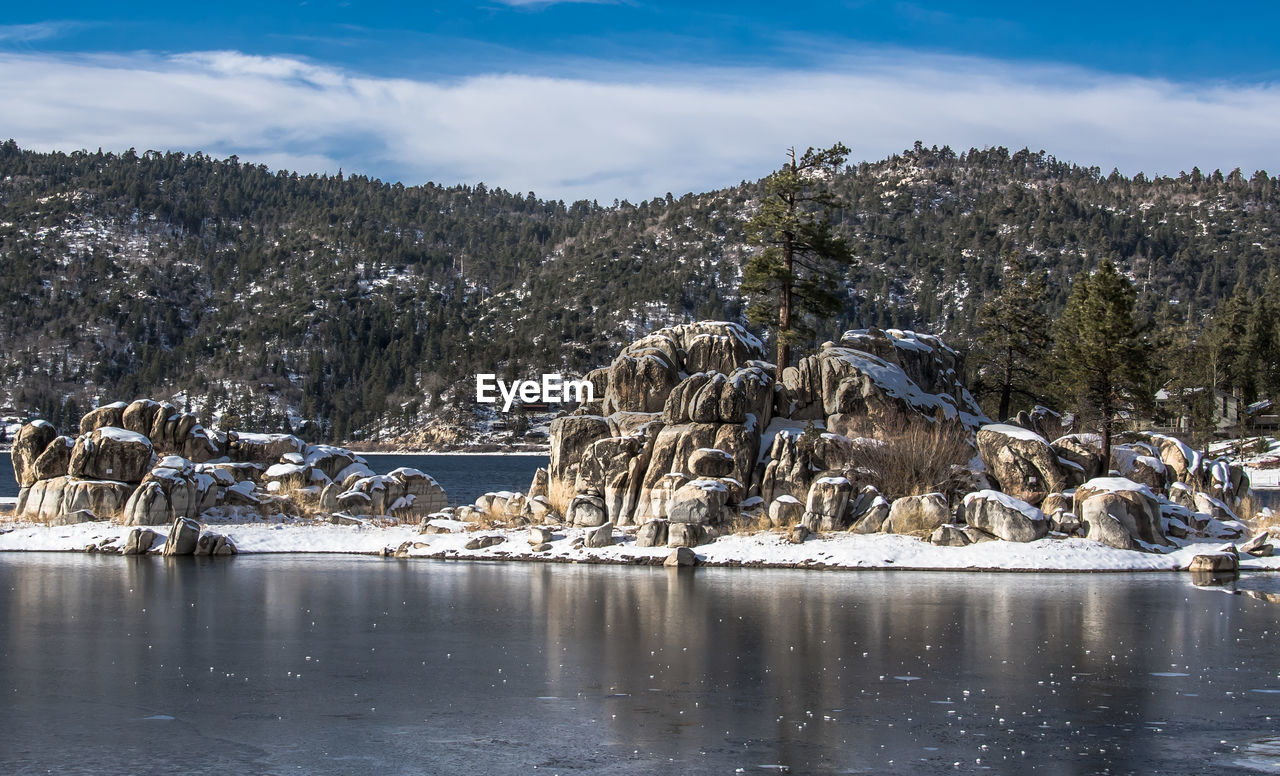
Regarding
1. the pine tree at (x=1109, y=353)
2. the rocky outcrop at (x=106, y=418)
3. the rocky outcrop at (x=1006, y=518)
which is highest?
the pine tree at (x=1109, y=353)

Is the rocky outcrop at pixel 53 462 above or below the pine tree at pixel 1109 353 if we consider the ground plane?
below

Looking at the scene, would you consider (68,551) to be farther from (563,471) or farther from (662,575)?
(662,575)

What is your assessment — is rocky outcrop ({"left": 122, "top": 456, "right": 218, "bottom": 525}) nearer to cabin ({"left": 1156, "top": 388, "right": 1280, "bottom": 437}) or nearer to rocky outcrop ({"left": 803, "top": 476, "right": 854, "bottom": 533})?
rocky outcrop ({"left": 803, "top": 476, "right": 854, "bottom": 533})

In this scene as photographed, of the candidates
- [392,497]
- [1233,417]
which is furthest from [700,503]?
[1233,417]

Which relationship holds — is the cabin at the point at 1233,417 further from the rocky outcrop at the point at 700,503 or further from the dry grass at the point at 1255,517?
the rocky outcrop at the point at 700,503

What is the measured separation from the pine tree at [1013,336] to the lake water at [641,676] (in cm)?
2992

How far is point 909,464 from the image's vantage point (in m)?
50.5

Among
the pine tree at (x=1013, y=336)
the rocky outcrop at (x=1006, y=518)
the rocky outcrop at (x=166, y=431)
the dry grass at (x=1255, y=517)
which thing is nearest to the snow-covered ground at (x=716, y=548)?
the rocky outcrop at (x=1006, y=518)

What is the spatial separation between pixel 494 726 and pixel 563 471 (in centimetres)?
3578

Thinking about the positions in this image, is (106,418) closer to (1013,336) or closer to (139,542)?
(139,542)

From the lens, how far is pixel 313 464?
2454 inches

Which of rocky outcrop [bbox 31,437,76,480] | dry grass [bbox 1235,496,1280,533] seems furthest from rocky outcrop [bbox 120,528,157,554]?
dry grass [bbox 1235,496,1280,533]

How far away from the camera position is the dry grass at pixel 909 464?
5041 centimetres

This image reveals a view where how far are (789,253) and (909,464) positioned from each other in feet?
50.9
